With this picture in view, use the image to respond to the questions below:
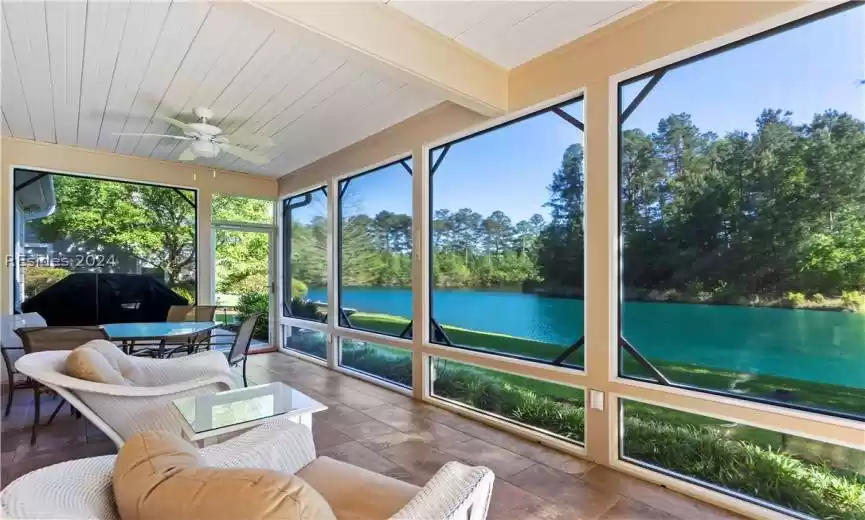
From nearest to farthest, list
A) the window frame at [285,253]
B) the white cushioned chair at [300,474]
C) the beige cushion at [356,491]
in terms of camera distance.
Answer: the white cushioned chair at [300,474] → the beige cushion at [356,491] → the window frame at [285,253]

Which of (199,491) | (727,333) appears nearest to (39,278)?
(199,491)

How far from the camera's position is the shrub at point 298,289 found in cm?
657

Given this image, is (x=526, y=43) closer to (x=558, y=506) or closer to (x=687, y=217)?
(x=687, y=217)

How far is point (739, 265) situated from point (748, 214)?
30cm

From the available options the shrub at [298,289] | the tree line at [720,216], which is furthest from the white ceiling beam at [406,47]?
the shrub at [298,289]

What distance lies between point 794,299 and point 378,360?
3.95 m

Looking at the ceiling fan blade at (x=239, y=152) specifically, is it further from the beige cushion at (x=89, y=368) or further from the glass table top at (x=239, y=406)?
the glass table top at (x=239, y=406)

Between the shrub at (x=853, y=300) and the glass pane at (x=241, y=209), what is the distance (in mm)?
6942

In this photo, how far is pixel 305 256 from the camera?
21.8 feet

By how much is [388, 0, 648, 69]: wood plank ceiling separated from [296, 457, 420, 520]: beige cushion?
8.16 ft

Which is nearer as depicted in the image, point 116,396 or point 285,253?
Answer: point 116,396

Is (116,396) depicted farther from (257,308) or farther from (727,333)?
(257,308)

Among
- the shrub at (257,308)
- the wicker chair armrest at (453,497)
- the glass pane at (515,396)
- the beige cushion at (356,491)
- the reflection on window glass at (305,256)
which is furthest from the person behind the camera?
the shrub at (257,308)

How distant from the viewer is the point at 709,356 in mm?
2557
